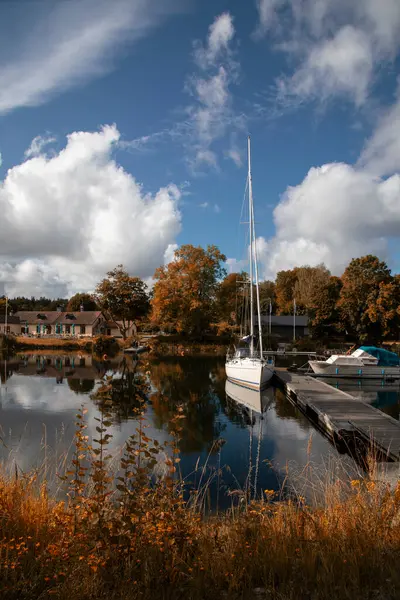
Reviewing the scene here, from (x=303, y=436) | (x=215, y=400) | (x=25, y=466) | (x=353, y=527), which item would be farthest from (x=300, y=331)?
(x=353, y=527)

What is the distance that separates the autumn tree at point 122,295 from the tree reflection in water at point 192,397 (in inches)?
871

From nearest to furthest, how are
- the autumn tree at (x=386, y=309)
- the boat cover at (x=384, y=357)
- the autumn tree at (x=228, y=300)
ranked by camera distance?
the boat cover at (x=384, y=357), the autumn tree at (x=386, y=309), the autumn tree at (x=228, y=300)

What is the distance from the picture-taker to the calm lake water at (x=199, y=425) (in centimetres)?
1047

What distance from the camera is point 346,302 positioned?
55.2 metres

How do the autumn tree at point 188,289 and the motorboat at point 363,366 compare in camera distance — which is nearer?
the motorboat at point 363,366

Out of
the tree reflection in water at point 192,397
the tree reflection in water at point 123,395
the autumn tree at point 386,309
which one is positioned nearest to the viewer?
the tree reflection in water at point 123,395

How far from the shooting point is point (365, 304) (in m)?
54.7

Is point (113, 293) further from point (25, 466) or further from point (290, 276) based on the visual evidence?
point (25, 466)

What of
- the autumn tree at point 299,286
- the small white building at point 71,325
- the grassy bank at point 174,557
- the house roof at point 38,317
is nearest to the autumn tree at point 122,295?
the small white building at point 71,325

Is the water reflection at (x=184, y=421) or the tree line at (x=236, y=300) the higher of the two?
the tree line at (x=236, y=300)

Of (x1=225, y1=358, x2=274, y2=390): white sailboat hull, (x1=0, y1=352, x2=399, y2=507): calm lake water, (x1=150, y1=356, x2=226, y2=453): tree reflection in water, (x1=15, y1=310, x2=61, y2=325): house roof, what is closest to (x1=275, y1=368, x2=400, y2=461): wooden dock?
(x1=0, y1=352, x2=399, y2=507): calm lake water

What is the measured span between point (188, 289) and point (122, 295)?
13.5 meters

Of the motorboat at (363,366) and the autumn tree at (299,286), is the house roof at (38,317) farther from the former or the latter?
the motorboat at (363,366)

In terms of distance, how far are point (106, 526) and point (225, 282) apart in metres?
53.8
